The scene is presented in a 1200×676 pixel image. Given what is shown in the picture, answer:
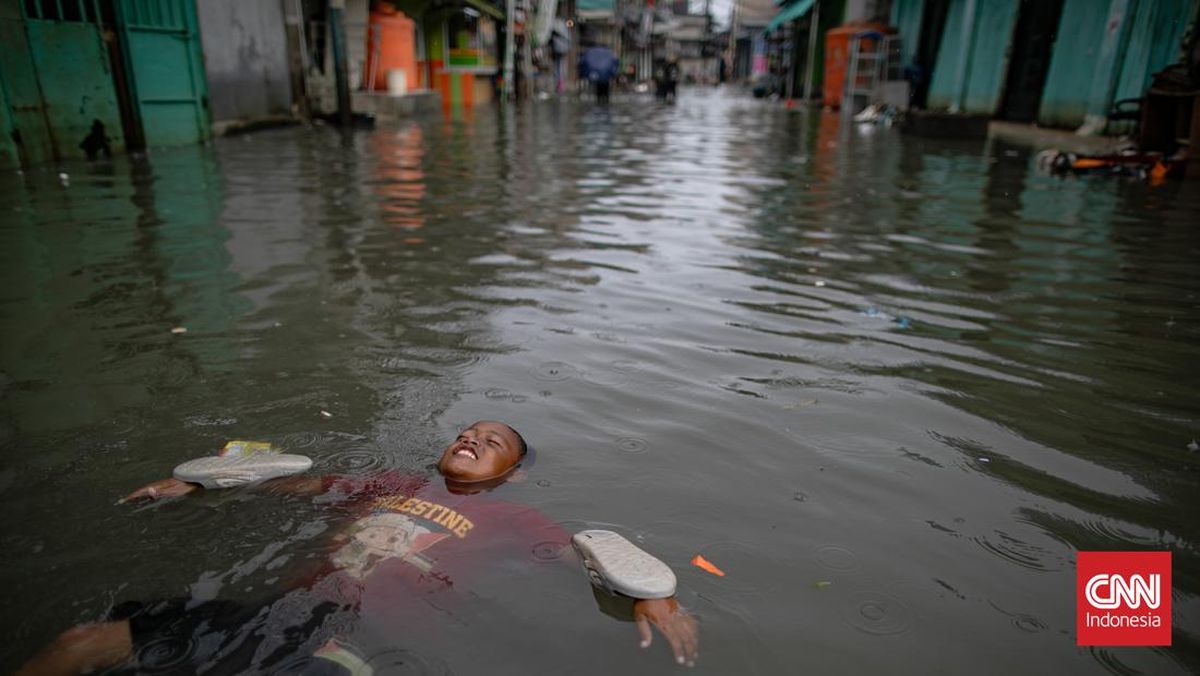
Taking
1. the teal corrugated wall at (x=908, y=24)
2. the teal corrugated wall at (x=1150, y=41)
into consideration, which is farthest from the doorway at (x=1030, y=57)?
the teal corrugated wall at (x=908, y=24)

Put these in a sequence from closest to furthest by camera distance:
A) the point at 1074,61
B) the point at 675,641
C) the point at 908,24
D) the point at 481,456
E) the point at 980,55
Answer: the point at 675,641 < the point at 481,456 < the point at 1074,61 < the point at 980,55 < the point at 908,24

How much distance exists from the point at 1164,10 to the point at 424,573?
563 inches

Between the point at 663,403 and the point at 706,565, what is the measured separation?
110cm

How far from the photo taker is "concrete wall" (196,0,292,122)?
41.4ft

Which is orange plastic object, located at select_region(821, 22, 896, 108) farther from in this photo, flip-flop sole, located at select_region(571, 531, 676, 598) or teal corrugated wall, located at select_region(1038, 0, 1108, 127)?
flip-flop sole, located at select_region(571, 531, 676, 598)

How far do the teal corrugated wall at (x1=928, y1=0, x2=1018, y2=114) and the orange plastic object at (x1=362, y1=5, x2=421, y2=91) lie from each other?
14244 millimetres

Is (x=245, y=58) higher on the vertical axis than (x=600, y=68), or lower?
lower

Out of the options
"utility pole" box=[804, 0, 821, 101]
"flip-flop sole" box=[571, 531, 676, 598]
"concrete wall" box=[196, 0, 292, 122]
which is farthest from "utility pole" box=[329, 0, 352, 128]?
"utility pole" box=[804, 0, 821, 101]

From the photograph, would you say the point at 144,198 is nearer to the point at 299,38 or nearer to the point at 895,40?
the point at 299,38

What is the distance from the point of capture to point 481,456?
2484 mm

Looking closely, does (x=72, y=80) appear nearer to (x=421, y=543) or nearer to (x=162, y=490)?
(x=162, y=490)

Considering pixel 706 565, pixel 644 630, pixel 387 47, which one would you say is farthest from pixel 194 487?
pixel 387 47

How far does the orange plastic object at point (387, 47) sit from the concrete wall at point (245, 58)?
460 centimetres

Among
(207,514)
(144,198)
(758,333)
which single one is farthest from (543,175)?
(207,514)
